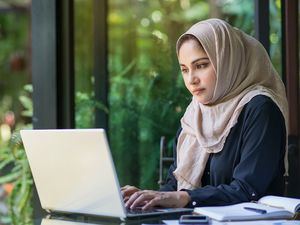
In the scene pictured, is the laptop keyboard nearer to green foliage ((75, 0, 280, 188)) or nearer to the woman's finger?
the woman's finger

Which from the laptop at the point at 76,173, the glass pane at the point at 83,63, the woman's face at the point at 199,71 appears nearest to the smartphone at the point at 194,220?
the laptop at the point at 76,173

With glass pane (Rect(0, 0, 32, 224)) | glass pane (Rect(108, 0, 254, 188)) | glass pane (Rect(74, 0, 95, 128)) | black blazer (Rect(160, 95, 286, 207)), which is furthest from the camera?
glass pane (Rect(0, 0, 32, 224))

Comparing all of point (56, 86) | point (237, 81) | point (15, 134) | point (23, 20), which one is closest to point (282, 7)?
point (237, 81)

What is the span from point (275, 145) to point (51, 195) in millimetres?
672

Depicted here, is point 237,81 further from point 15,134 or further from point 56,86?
point 15,134

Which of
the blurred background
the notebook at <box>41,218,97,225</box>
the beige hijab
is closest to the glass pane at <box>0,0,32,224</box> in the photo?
the blurred background

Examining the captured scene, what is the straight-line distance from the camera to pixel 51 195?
6.28 feet

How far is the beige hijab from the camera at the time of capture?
218 cm

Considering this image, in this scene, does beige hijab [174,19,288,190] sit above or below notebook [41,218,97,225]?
above

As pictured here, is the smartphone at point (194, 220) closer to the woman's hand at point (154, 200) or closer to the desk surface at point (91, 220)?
the desk surface at point (91, 220)

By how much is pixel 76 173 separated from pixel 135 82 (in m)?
2.08

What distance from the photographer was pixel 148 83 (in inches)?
146

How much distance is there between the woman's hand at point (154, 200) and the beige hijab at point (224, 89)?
0.34 m

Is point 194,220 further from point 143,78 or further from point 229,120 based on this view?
point 143,78
